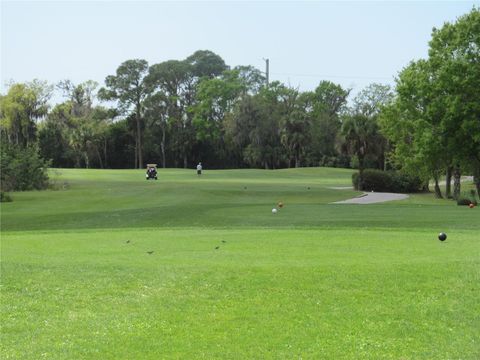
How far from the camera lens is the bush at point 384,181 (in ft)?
184

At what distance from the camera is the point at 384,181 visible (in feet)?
188

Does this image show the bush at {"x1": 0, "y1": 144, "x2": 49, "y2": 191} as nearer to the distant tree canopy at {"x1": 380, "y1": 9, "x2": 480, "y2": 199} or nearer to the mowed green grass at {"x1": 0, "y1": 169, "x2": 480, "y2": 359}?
the mowed green grass at {"x1": 0, "y1": 169, "x2": 480, "y2": 359}

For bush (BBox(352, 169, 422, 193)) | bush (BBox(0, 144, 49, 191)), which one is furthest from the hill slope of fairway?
bush (BBox(352, 169, 422, 193))

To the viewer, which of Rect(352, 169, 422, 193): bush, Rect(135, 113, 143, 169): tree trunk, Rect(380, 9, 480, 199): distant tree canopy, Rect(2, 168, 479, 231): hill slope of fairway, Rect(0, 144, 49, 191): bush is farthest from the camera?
Rect(135, 113, 143, 169): tree trunk

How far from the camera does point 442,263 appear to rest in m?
11.1

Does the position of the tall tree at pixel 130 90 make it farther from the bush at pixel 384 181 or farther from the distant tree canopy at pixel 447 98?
the distant tree canopy at pixel 447 98

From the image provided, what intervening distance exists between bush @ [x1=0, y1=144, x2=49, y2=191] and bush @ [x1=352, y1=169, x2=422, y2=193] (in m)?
27.5

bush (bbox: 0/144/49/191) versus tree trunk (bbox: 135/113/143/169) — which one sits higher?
tree trunk (bbox: 135/113/143/169)

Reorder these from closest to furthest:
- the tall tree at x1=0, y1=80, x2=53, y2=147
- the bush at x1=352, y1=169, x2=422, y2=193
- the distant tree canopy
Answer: the distant tree canopy
the bush at x1=352, y1=169, x2=422, y2=193
the tall tree at x1=0, y1=80, x2=53, y2=147

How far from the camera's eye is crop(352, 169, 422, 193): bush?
56.2 meters

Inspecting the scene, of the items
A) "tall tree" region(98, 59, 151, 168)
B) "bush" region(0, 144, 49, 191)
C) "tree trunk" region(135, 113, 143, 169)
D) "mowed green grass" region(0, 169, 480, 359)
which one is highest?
"tall tree" region(98, 59, 151, 168)

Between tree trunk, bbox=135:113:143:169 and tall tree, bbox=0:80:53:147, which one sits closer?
tall tree, bbox=0:80:53:147

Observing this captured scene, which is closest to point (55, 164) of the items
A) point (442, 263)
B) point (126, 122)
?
point (126, 122)

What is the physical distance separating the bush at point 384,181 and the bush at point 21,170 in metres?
27.5
